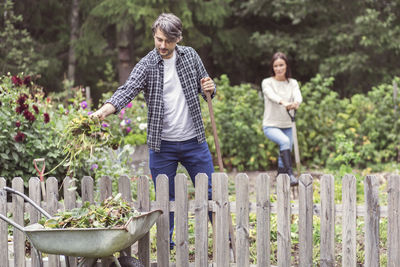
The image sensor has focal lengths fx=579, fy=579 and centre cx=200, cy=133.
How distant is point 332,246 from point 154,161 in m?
1.32

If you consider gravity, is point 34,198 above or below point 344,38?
below

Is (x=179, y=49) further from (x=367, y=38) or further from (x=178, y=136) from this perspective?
(x=367, y=38)

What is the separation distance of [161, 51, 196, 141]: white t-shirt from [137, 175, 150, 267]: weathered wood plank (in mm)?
360

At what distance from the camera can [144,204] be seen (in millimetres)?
3828

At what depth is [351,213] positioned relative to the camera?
142 inches

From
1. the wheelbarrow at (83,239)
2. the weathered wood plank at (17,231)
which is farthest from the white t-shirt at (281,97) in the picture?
the wheelbarrow at (83,239)

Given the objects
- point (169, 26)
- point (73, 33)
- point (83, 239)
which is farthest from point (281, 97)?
point (73, 33)

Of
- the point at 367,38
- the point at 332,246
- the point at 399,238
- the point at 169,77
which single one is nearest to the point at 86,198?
the point at 169,77

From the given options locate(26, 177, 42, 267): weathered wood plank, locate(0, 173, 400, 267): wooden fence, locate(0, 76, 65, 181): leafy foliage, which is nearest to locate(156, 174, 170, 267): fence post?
locate(0, 173, 400, 267): wooden fence

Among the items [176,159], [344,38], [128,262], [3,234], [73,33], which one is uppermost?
[73,33]

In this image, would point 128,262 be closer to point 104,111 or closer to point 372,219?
point 104,111

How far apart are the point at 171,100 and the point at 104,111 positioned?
1.90ft

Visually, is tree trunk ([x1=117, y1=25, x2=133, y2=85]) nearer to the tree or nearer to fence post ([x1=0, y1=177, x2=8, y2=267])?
the tree

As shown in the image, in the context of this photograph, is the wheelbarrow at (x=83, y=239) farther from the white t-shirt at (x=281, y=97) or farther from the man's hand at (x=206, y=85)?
the white t-shirt at (x=281, y=97)
